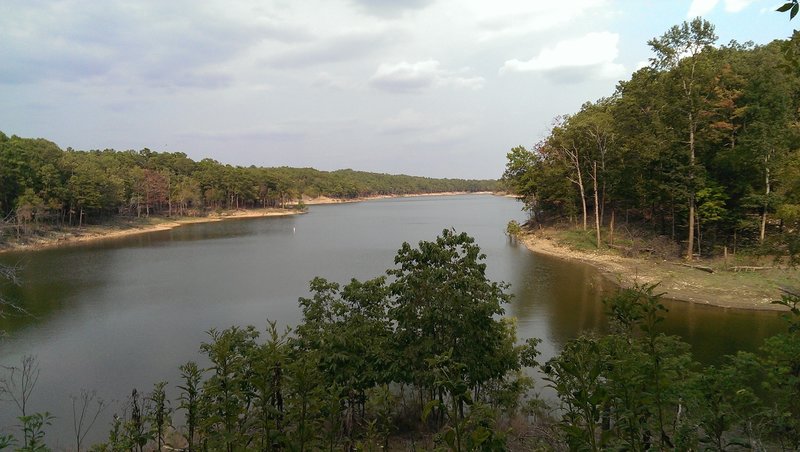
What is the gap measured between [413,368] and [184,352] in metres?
9.96

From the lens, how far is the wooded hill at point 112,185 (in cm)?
4084

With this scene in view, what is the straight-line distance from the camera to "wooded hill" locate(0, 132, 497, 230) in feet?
134

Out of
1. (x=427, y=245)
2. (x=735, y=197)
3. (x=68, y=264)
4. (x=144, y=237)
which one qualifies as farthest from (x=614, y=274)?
(x=144, y=237)

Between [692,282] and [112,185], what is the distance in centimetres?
5520

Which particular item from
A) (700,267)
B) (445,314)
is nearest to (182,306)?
(445,314)

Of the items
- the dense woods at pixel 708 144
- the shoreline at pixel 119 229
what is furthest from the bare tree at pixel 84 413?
the shoreline at pixel 119 229

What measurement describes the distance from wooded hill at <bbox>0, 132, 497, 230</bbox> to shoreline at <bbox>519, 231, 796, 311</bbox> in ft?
85.2

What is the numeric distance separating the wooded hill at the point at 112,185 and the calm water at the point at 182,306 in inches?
188

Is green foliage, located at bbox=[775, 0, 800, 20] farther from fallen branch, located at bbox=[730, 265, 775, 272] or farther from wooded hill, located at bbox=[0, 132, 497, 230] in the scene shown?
fallen branch, located at bbox=[730, 265, 775, 272]

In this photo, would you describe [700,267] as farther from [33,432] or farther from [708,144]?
[33,432]

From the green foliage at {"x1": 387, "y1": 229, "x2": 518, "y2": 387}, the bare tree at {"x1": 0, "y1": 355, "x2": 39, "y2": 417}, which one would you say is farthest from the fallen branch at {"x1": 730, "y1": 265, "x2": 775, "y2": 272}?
the bare tree at {"x1": 0, "y1": 355, "x2": 39, "y2": 417}

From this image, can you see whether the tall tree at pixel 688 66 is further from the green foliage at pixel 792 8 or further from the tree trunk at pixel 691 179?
the green foliage at pixel 792 8

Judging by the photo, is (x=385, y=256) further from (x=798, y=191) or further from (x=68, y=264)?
(x=798, y=191)

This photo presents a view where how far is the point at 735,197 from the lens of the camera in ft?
80.3
